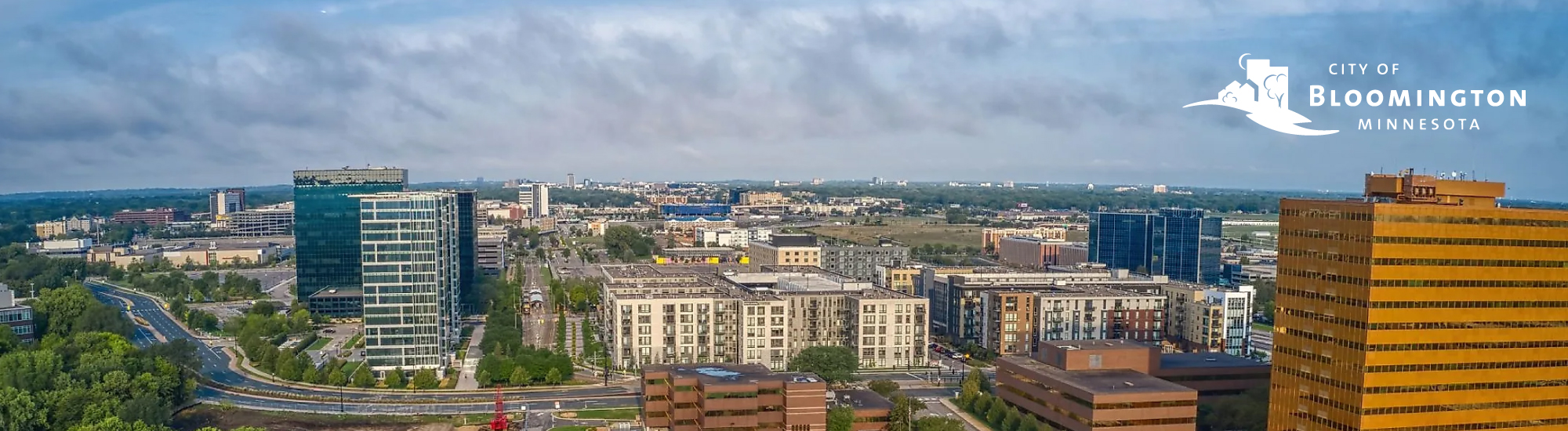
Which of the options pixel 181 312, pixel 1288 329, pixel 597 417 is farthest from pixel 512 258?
pixel 1288 329

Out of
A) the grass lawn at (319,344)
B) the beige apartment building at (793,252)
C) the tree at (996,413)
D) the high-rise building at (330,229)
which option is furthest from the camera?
the beige apartment building at (793,252)

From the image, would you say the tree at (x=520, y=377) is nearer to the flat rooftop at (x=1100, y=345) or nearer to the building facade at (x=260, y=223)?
the flat rooftop at (x=1100, y=345)

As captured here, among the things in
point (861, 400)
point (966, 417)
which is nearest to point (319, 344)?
point (861, 400)

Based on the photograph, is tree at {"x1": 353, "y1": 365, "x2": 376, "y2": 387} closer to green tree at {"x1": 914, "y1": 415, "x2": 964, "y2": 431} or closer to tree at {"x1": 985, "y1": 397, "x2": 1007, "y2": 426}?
green tree at {"x1": 914, "y1": 415, "x2": 964, "y2": 431}

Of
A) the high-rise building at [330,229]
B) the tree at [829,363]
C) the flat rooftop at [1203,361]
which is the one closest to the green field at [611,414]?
the tree at [829,363]

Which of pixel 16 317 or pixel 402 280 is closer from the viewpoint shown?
pixel 402 280

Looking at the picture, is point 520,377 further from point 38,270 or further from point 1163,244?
point 1163,244

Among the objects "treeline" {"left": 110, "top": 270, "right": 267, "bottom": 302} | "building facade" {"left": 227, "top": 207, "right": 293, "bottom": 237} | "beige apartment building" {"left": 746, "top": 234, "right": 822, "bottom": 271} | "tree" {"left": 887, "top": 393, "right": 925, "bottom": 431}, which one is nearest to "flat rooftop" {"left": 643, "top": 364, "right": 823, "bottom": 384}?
"tree" {"left": 887, "top": 393, "right": 925, "bottom": 431}
